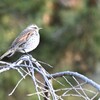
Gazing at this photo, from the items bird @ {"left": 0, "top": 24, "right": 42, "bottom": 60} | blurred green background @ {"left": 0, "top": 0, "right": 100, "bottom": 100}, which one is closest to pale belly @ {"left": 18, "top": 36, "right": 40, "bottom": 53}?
bird @ {"left": 0, "top": 24, "right": 42, "bottom": 60}

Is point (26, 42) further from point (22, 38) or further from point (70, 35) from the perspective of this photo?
point (70, 35)

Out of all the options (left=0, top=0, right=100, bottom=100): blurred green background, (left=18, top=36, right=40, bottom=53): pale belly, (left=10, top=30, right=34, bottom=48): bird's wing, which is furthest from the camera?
(left=0, top=0, right=100, bottom=100): blurred green background

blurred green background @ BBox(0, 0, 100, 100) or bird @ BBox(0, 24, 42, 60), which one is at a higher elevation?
blurred green background @ BBox(0, 0, 100, 100)

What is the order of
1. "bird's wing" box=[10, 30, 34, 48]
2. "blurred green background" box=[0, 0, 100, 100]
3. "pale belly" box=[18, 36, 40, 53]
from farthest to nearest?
"blurred green background" box=[0, 0, 100, 100] → "bird's wing" box=[10, 30, 34, 48] → "pale belly" box=[18, 36, 40, 53]

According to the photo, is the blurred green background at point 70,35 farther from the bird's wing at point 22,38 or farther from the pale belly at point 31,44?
the pale belly at point 31,44

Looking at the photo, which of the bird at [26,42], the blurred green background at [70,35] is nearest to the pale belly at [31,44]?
the bird at [26,42]

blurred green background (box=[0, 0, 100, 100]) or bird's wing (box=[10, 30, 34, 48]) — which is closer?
bird's wing (box=[10, 30, 34, 48])

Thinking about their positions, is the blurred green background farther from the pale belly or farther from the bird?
the pale belly

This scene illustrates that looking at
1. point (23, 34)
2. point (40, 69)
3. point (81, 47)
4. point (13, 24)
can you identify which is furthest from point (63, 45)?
point (40, 69)

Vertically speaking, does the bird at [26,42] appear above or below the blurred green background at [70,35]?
below

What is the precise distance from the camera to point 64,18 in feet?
49.8

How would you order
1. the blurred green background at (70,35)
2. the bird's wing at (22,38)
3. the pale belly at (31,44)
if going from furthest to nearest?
the blurred green background at (70,35), the bird's wing at (22,38), the pale belly at (31,44)

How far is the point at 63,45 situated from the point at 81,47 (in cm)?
48

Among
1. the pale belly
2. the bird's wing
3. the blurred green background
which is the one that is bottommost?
the pale belly
